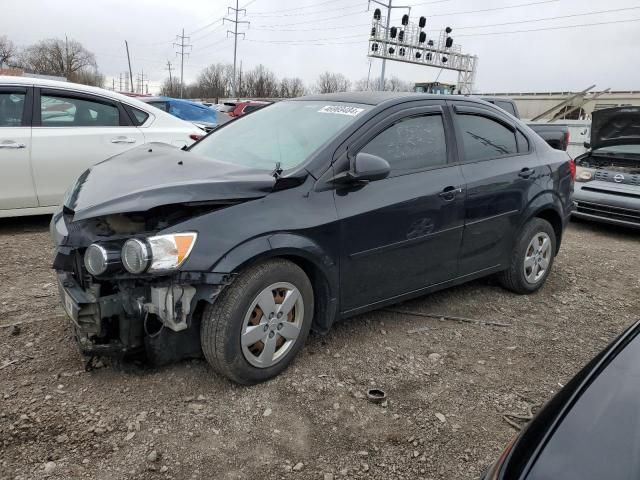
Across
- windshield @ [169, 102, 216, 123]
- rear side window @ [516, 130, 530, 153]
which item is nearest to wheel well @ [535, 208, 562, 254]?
rear side window @ [516, 130, 530, 153]

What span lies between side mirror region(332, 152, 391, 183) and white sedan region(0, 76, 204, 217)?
3556mm

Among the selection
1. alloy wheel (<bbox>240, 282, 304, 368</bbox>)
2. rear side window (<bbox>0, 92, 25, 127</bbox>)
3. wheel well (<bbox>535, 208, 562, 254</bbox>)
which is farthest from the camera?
rear side window (<bbox>0, 92, 25, 127</bbox>)

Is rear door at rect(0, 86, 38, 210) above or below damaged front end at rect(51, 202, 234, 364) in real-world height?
above

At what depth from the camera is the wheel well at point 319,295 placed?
300 cm

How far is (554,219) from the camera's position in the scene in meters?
4.60

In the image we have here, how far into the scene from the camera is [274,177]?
2861 mm

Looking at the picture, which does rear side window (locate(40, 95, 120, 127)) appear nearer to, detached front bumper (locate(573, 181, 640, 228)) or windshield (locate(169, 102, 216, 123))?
detached front bumper (locate(573, 181, 640, 228))

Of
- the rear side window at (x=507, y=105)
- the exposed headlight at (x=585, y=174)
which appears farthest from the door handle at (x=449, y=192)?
the rear side window at (x=507, y=105)

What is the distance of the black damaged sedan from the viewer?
8.38 feet

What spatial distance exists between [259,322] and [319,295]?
45cm

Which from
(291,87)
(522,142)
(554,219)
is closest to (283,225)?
(522,142)

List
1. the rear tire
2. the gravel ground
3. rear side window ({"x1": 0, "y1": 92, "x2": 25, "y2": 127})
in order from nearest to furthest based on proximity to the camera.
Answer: the gravel ground, the rear tire, rear side window ({"x1": 0, "y1": 92, "x2": 25, "y2": 127})

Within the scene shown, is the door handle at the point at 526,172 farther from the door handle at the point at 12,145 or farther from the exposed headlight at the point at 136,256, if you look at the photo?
the door handle at the point at 12,145

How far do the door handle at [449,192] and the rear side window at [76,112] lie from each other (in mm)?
3934
